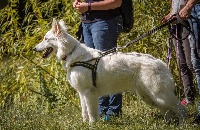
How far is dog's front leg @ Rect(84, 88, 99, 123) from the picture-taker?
5520 mm

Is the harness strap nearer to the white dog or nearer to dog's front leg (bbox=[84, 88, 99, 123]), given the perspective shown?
the white dog

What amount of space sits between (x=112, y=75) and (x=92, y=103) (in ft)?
1.24

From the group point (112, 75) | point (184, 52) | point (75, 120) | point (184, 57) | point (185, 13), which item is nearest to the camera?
point (185, 13)

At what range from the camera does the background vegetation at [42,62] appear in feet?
23.1

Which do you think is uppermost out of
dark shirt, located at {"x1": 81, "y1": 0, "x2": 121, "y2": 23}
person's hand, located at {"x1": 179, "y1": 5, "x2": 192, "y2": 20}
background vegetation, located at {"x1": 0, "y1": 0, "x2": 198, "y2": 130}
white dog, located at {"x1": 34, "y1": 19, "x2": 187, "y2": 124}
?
person's hand, located at {"x1": 179, "y1": 5, "x2": 192, "y2": 20}

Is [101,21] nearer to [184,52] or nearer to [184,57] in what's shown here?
[184,52]

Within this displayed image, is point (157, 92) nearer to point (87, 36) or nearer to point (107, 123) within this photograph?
point (107, 123)

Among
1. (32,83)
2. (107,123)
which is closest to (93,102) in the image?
(107,123)

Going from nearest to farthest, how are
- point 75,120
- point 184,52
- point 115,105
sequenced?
point 75,120, point 115,105, point 184,52

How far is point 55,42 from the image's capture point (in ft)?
18.9

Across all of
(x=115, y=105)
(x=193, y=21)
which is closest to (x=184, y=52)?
(x=193, y=21)

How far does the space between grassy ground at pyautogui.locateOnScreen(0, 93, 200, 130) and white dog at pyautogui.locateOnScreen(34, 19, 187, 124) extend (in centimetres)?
24

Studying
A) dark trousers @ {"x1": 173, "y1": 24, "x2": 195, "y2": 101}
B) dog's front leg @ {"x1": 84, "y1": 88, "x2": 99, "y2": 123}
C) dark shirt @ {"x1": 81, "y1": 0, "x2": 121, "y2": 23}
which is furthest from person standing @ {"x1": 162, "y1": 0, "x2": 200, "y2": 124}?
dog's front leg @ {"x1": 84, "y1": 88, "x2": 99, "y2": 123}

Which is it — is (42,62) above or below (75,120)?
below
